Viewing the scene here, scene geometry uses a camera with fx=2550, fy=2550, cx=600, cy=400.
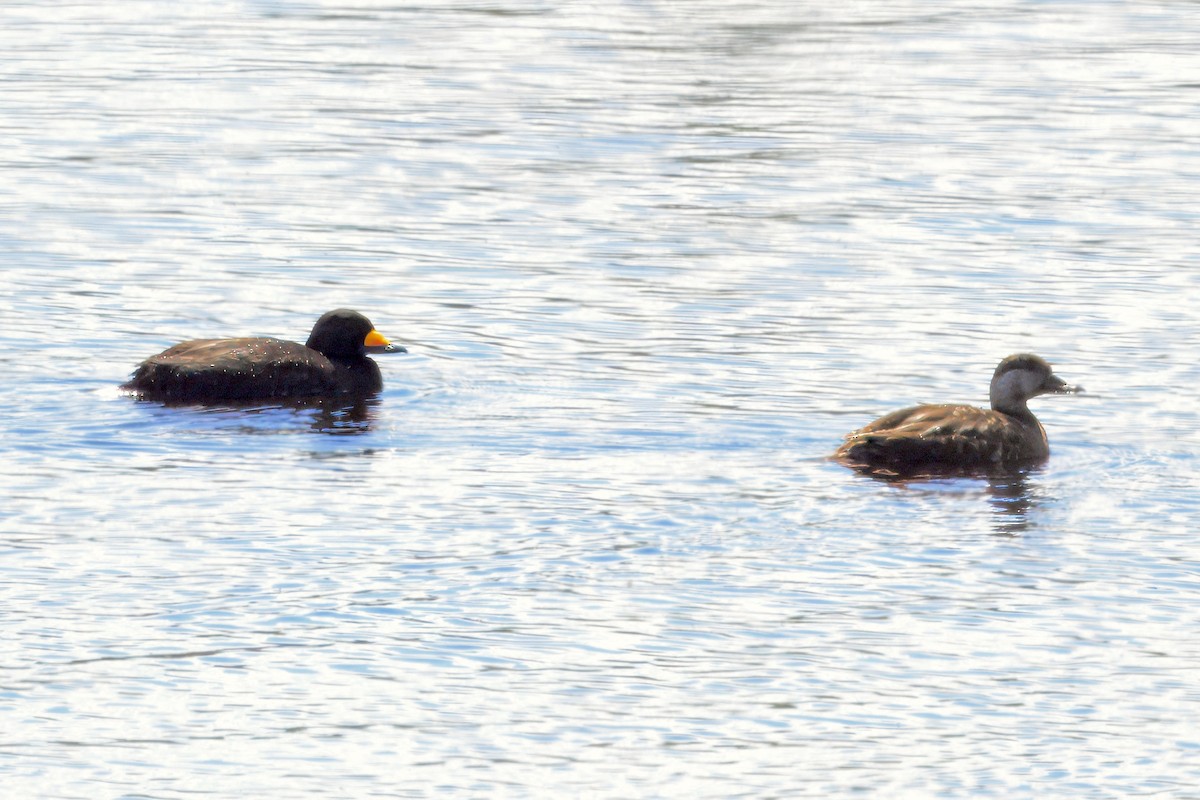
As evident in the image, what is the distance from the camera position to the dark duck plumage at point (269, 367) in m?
14.9

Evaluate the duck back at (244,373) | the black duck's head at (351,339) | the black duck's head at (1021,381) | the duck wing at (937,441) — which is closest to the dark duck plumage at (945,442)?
the duck wing at (937,441)

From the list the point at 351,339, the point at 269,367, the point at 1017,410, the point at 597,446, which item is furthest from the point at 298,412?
the point at 1017,410

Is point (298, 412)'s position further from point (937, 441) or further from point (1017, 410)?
point (1017, 410)

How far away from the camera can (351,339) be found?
53.0 feet

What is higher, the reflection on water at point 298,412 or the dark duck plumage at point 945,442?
the reflection on water at point 298,412

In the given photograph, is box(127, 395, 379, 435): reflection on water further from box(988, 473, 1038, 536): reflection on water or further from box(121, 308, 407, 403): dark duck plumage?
box(988, 473, 1038, 536): reflection on water

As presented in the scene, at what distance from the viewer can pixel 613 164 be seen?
2444cm

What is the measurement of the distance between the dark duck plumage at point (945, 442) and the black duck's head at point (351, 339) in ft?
11.6

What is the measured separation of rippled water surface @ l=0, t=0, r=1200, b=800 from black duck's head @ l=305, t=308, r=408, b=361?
0.28 meters

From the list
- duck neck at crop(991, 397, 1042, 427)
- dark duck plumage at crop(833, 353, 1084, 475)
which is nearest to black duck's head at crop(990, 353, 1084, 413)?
duck neck at crop(991, 397, 1042, 427)

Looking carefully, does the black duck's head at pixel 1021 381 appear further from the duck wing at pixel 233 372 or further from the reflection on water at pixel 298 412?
the duck wing at pixel 233 372

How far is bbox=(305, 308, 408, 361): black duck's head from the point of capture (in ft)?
52.9

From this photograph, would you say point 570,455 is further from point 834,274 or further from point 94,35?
point 94,35

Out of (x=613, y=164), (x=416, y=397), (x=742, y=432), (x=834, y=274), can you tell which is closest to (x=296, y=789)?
(x=742, y=432)
